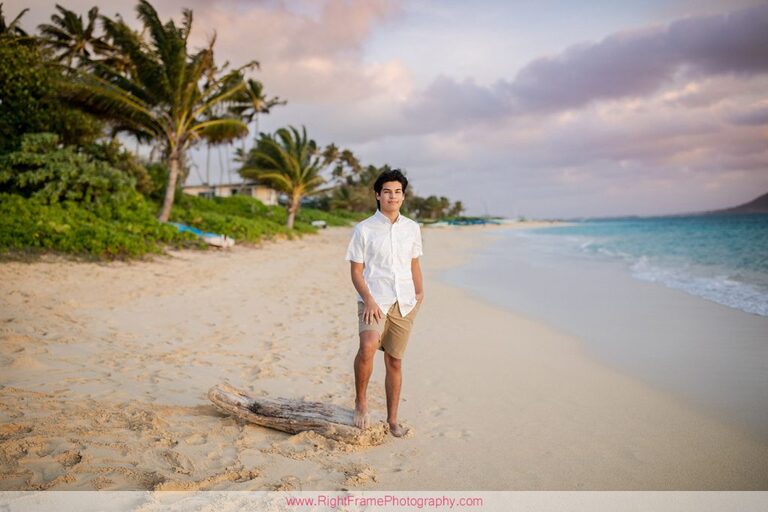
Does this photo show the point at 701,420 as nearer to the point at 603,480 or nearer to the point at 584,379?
the point at 584,379

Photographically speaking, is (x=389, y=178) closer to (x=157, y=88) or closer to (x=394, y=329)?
(x=394, y=329)

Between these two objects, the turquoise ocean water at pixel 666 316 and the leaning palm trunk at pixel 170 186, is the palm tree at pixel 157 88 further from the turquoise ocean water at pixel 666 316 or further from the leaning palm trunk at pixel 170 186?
the turquoise ocean water at pixel 666 316

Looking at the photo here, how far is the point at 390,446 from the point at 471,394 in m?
1.37

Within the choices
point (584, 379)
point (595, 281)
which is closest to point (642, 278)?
point (595, 281)

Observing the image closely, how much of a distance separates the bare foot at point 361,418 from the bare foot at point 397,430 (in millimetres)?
253

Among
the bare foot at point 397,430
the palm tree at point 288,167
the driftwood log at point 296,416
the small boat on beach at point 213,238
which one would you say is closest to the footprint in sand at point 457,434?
the bare foot at point 397,430

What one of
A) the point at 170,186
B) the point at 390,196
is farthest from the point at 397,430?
the point at 170,186

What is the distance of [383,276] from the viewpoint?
2.91 meters

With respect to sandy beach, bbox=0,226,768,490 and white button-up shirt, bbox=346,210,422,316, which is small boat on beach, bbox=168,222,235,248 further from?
white button-up shirt, bbox=346,210,422,316

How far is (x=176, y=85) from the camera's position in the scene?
14758 mm

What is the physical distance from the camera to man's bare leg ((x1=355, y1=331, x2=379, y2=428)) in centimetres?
286

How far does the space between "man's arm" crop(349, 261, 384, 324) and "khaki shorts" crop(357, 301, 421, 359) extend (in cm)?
7

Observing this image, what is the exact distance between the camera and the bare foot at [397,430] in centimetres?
314

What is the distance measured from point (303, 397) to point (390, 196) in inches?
84.9
